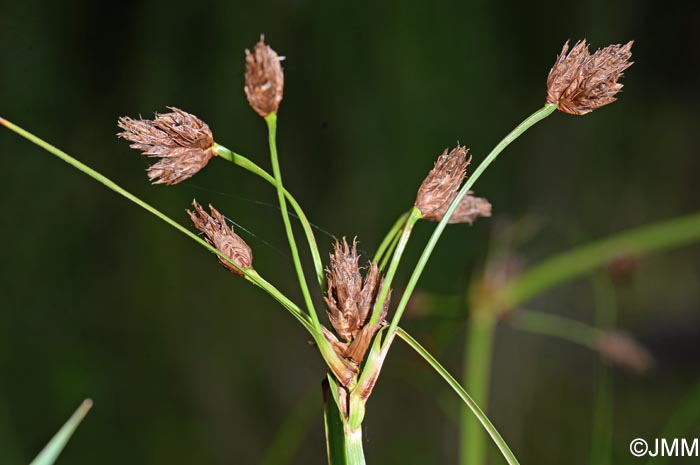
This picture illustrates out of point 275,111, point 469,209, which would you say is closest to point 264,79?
point 275,111

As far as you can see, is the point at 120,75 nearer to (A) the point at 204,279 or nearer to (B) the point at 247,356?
(A) the point at 204,279

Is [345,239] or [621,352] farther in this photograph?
[621,352]

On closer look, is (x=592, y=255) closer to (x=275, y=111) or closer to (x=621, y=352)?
(x=621, y=352)

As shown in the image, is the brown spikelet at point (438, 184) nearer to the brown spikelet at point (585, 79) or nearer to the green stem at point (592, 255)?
the brown spikelet at point (585, 79)

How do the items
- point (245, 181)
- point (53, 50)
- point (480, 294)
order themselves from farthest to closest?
point (245, 181), point (53, 50), point (480, 294)

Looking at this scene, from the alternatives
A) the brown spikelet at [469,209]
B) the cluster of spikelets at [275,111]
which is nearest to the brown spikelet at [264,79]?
the cluster of spikelets at [275,111]

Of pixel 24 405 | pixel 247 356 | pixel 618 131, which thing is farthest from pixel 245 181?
pixel 618 131
